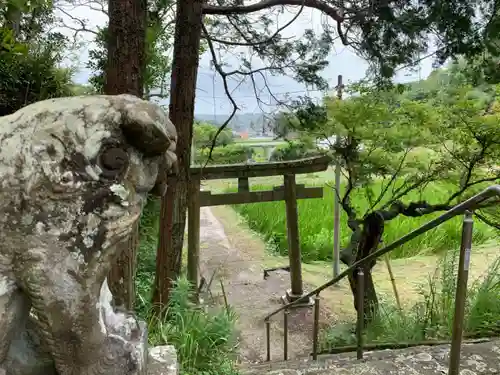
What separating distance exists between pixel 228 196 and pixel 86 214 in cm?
461

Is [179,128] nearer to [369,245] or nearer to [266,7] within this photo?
[266,7]

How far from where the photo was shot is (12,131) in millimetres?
→ 1058

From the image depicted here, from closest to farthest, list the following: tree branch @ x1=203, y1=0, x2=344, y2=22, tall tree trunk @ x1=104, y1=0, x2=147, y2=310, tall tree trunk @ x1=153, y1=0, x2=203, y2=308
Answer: tall tree trunk @ x1=104, y1=0, x2=147, y2=310 → tall tree trunk @ x1=153, y1=0, x2=203, y2=308 → tree branch @ x1=203, y1=0, x2=344, y2=22

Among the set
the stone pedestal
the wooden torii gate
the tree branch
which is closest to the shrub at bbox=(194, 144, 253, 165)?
the wooden torii gate

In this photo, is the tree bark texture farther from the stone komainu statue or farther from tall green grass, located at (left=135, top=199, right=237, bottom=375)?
the stone komainu statue

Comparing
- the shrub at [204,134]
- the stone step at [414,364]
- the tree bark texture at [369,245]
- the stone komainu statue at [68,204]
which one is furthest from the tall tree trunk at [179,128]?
the shrub at [204,134]

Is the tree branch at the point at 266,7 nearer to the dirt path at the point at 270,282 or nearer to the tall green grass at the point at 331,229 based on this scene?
the dirt path at the point at 270,282

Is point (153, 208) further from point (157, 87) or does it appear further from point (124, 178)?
point (124, 178)

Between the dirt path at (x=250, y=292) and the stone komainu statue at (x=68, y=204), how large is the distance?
3.06 metres

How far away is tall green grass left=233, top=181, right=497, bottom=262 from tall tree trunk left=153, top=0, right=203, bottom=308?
392cm

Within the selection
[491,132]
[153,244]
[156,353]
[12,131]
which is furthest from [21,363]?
[153,244]

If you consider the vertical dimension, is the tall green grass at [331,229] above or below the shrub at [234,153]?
below

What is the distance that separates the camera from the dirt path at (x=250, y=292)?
496 cm

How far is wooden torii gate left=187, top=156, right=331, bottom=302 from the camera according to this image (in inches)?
199
